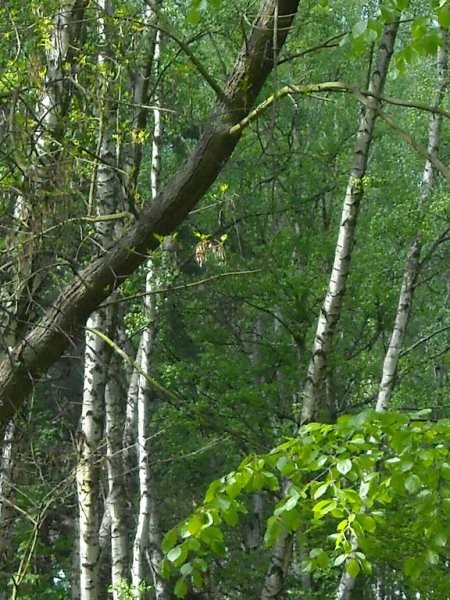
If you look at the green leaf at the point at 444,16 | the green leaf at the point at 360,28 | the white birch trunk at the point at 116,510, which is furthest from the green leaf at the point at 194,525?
the white birch trunk at the point at 116,510

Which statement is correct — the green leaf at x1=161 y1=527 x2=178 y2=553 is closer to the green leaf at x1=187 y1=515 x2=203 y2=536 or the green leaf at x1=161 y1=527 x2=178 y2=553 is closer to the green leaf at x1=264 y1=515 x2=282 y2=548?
the green leaf at x1=187 y1=515 x2=203 y2=536

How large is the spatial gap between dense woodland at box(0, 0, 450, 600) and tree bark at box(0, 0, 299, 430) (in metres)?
0.01

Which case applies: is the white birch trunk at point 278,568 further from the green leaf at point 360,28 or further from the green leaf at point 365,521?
the green leaf at point 360,28

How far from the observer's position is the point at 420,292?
74.4ft

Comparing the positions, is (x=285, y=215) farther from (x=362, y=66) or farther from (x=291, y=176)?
(x=362, y=66)

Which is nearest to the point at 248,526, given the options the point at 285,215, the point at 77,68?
the point at 285,215

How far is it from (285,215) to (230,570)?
6.45 meters

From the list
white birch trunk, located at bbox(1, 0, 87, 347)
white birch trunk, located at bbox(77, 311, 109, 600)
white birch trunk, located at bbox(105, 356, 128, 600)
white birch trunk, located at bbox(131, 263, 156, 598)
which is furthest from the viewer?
white birch trunk, located at bbox(131, 263, 156, 598)

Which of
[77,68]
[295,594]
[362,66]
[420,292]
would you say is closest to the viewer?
[77,68]

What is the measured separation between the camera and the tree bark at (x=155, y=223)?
3811 mm

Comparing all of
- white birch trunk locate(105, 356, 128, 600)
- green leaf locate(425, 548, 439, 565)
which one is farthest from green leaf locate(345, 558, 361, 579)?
white birch trunk locate(105, 356, 128, 600)

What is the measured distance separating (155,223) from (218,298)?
13.1 metres

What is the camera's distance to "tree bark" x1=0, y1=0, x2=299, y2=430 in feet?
12.5

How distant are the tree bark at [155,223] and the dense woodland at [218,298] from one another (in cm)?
1
